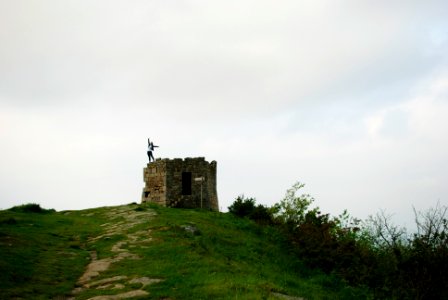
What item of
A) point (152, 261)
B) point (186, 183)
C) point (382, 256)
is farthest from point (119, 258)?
point (186, 183)

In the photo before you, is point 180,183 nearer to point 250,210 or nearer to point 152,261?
point 250,210

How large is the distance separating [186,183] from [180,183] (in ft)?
1.66

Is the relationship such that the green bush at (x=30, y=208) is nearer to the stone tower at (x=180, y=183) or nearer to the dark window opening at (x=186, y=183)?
the stone tower at (x=180, y=183)

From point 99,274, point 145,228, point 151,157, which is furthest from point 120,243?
point 151,157

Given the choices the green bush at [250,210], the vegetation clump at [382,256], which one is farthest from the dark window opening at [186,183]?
the vegetation clump at [382,256]

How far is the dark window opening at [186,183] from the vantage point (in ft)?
120

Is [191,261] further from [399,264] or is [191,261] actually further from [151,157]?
[151,157]

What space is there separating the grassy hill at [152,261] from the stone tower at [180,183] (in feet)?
29.2

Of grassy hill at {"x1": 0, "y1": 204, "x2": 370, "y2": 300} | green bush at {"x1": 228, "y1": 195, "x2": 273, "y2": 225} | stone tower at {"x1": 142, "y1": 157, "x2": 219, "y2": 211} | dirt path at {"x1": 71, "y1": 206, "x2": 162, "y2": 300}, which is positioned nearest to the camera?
grassy hill at {"x1": 0, "y1": 204, "x2": 370, "y2": 300}

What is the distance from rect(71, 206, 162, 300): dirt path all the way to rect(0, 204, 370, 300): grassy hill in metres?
0.03

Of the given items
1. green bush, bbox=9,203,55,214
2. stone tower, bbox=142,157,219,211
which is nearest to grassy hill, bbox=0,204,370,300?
green bush, bbox=9,203,55,214

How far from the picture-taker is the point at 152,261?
1638 cm

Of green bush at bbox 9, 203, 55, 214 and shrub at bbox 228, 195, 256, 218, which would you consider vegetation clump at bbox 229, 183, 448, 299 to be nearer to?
shrub at bbox 228, 195, 256, 218

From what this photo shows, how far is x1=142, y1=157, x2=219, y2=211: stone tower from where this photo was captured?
36.1 meters
